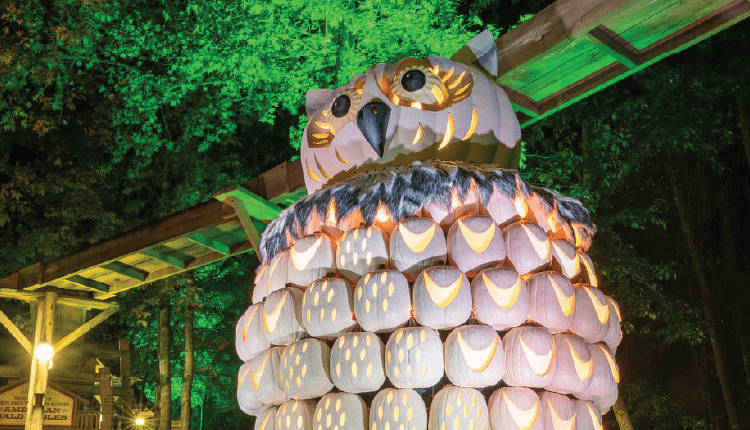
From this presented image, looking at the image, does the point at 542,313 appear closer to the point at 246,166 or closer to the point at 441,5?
the point at 441,5

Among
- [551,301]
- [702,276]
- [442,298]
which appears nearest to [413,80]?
[442,298]

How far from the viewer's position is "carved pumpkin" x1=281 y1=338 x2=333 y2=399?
3.31 metres

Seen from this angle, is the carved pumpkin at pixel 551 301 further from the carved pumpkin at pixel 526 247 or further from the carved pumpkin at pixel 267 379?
the carved pumpkin at pixel 267 379

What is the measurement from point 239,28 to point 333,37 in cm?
145

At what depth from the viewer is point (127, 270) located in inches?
324

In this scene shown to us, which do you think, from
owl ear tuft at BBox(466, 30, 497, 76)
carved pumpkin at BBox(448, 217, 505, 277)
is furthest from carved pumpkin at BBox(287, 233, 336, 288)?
owl ear tuft at BBox(466, 30, 497, 76)

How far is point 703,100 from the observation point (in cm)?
1021

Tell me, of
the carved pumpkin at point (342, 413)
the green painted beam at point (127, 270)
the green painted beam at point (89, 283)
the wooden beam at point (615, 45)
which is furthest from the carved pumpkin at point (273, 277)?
the green painted beam at point (89, 283)

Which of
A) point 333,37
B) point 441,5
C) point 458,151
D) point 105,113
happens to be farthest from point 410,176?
point 105,113

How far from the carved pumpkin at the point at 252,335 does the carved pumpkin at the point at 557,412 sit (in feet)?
4.31

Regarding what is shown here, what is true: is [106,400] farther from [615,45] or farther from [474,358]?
[615,45]

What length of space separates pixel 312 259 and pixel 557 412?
1280 mm

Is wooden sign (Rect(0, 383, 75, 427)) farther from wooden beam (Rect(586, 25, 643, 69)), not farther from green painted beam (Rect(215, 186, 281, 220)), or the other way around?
wooden beam (Rect(586, 25, 643, 69))

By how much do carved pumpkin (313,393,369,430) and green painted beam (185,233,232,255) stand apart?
12.2 ft
